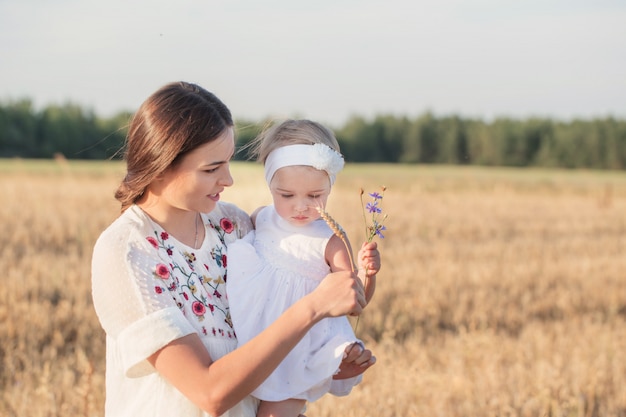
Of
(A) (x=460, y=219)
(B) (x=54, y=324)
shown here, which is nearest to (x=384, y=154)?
(A) (x=460, y=219)

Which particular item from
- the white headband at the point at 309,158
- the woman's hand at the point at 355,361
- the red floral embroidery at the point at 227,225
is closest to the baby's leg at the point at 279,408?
the woman's hand at the point at 355,361

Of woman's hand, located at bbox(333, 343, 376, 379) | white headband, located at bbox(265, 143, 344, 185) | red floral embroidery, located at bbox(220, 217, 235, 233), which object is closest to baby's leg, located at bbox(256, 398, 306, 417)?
woman's hand, located at bbox(333, 343, 376, 379)

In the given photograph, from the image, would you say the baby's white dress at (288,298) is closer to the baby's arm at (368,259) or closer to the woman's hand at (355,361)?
the woman's hand at (355,361)

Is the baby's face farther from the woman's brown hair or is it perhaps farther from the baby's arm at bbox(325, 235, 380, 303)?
the woman's brown hair

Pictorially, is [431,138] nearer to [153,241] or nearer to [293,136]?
[293,136]

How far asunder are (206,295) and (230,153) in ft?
1.45

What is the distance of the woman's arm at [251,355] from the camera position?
223cm

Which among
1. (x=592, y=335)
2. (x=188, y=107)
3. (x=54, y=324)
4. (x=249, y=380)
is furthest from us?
(x=592, y=335)

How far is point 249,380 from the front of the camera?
7.43 ft

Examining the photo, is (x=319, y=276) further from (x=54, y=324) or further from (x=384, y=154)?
(x=384, y=154)

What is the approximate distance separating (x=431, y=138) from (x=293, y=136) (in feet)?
189

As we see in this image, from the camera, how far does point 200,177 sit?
2459mm

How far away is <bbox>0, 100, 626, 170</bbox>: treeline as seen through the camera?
183ft

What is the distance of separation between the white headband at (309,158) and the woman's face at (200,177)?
0.35 metres
